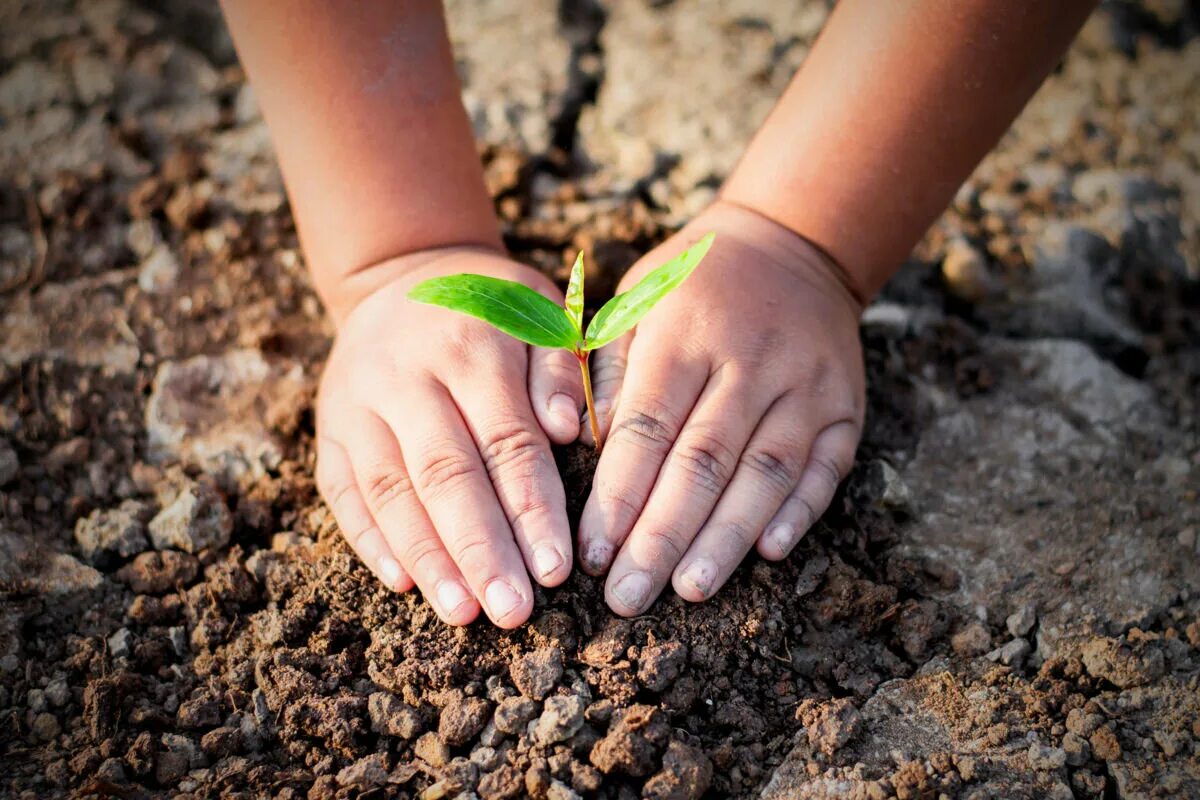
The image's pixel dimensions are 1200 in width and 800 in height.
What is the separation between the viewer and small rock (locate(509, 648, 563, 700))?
4.69 feet

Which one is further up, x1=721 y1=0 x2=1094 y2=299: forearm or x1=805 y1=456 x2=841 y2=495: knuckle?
x1=721 y1=0 x2=1094 y2=299: forearm

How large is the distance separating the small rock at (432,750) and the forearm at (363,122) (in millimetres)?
923

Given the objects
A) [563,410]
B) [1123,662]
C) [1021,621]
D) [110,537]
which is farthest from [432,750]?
[1123,662]

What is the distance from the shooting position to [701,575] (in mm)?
1479

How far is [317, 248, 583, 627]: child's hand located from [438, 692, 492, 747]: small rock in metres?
0.13

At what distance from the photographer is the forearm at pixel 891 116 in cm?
165

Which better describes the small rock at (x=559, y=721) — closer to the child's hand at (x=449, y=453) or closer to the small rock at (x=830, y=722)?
the child's hand at (x=449, y=453)

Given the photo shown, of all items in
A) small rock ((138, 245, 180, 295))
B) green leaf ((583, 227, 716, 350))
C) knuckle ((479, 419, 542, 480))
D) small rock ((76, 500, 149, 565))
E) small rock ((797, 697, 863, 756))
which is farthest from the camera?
small rock ((138, 245, 180, 295))

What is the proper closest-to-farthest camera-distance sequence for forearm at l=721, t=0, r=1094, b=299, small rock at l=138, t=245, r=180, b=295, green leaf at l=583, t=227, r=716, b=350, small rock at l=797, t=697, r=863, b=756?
green leaf at l=583, t=227, r=716, b=350, small rock at l=797, t=697, r=863, b=756, forearm at l=721, t=0, r=1094, b=299, small rock at l=138, t=245, r=180, b=295

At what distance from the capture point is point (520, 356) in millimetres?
1671

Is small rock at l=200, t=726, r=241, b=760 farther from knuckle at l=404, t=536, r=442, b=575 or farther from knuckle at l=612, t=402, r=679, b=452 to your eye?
knuckle at l=612, t=402, r=679, b=452

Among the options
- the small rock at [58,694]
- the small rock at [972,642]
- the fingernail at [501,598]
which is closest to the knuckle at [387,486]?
the fingernail at [501,598]

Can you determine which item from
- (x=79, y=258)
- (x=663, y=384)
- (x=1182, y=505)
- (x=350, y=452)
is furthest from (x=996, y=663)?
(x=79, y=258)

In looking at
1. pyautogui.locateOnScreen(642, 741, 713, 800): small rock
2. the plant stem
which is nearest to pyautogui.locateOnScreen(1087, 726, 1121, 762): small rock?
pyautogui.locateOnScreen(642, 741, 713, 800): small rock
